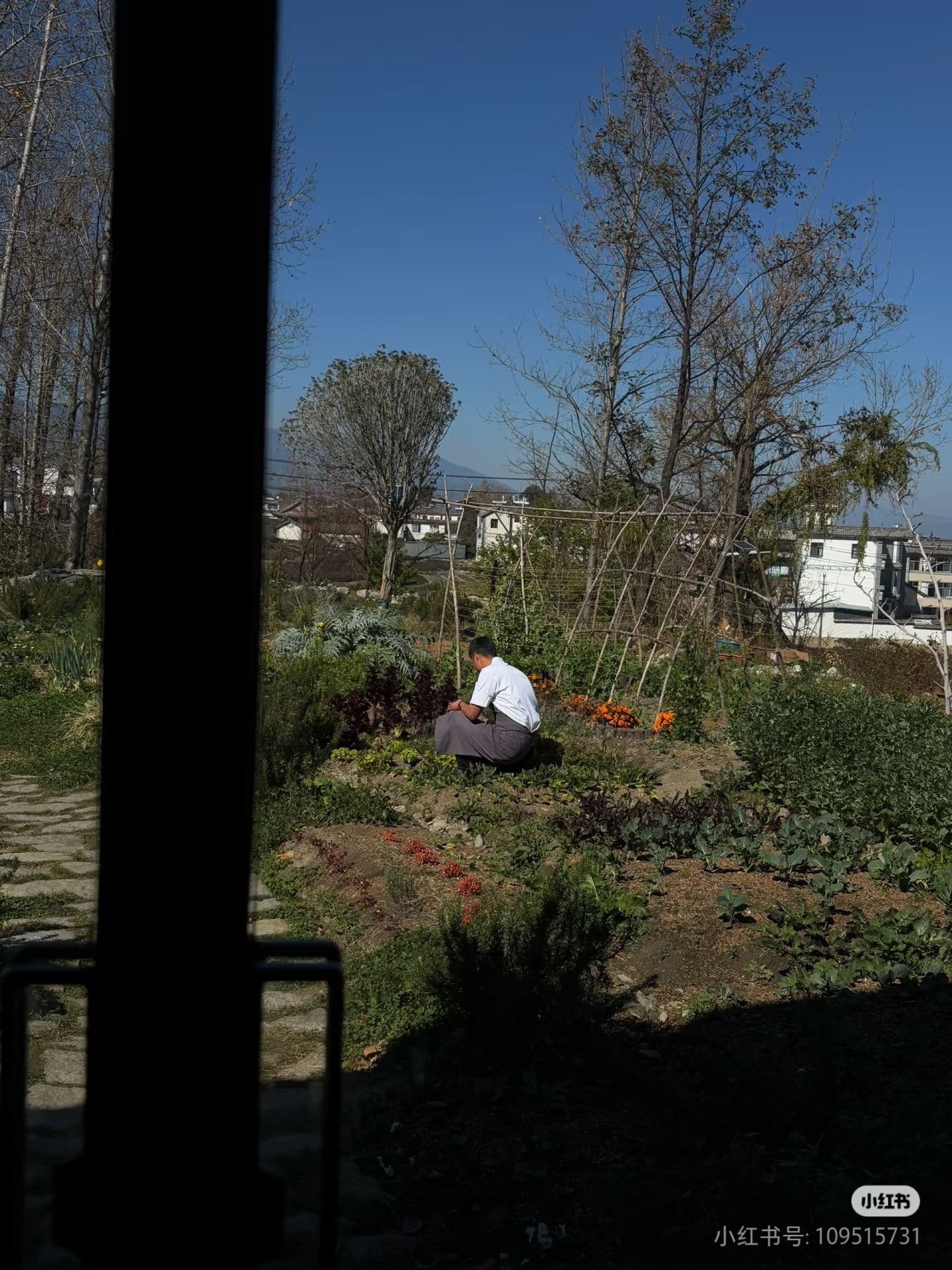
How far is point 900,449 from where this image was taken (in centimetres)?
1839

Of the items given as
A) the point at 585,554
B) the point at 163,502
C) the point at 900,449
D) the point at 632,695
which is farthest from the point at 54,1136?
the point at 900,449

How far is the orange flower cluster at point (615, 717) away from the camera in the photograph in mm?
10031

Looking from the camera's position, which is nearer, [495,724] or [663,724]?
[495,724]

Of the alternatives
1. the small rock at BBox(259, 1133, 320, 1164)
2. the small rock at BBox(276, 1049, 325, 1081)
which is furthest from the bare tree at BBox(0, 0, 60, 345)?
the small rock at BBox(259, 1133, 320, 1164)

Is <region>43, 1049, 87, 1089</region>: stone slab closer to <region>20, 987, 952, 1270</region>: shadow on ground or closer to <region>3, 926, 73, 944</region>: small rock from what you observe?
<region>20, 987, 952, 1270</region>: shadow on ground

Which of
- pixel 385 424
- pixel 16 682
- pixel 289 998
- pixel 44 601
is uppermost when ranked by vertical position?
pixel 385 424

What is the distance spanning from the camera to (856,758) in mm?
7488

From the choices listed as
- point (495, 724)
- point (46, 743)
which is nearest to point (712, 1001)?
point (495, 724)

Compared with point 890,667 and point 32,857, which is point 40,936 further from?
point 890,667

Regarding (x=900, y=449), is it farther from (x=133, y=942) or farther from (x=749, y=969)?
(x=133, y=942)

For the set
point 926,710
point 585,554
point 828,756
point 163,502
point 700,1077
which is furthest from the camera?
point 585,554

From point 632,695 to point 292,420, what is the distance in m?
21.4

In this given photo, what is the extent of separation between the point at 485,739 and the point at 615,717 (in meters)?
2.28

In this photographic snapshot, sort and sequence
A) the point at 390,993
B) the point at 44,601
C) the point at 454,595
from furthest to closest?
1. the point at 44,601
2. the point at 454,595
3. the point at 390,993
